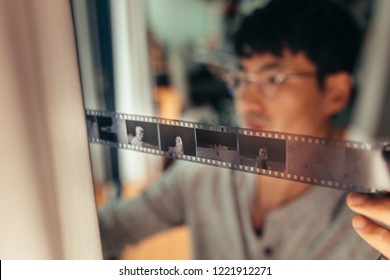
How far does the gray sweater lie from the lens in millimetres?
863

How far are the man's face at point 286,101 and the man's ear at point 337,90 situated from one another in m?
0.01

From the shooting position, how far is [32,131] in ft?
3.24

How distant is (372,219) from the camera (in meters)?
0.80

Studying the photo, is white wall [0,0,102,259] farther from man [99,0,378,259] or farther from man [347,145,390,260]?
man [347,145,390,260]

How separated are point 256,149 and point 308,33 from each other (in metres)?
0.25

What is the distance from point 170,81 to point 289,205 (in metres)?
0.39

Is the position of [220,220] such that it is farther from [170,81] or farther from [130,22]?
[130,22]

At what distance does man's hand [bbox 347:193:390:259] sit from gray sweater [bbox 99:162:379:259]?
0.06 ft

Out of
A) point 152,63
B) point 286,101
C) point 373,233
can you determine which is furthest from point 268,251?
point 152,63

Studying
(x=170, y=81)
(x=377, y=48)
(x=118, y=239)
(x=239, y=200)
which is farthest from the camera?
(x=118, y=239)

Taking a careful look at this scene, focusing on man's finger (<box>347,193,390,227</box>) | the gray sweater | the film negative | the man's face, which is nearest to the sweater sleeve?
the gray sweater

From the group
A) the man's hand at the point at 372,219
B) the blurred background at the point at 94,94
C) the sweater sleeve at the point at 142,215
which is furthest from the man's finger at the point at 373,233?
the sweater sleeve at the point at 142,215

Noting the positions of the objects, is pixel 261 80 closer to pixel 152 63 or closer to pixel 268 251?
pixel 152 63

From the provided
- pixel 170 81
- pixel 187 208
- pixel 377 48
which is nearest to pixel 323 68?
pixel 377 48
